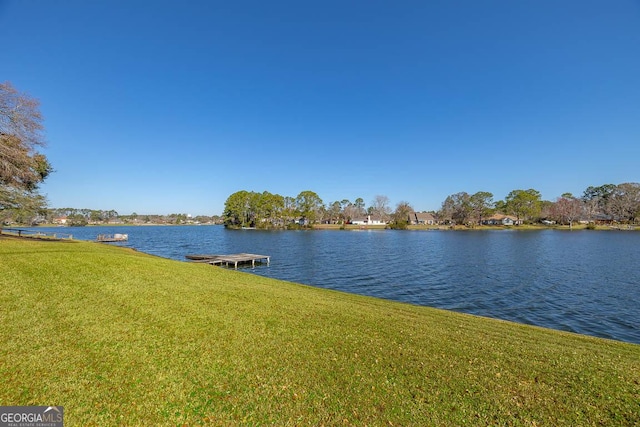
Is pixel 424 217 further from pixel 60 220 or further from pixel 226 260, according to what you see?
pixel 60 220

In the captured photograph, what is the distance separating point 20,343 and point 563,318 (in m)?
21.6

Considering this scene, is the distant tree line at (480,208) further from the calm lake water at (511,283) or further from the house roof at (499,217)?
the calm lake water at (511,283)

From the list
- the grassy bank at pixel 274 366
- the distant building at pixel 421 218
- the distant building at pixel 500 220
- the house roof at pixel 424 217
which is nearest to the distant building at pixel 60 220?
the distant building at pixel 421 218

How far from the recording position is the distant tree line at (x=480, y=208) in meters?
111

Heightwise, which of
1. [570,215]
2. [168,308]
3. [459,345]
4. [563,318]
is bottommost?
[563,318]

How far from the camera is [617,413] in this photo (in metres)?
4.64

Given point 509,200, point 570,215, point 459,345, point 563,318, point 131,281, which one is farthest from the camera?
point 509,200

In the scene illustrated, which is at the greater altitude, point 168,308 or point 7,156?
point 7,156

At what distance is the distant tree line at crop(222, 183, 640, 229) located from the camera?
364 feet

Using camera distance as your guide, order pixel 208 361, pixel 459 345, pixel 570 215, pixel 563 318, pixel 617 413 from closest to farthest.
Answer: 1. pixel 617 413
2. pixel 208 361
3. pixel 459 345
4. pixel 563 318
5. pixel 570 215

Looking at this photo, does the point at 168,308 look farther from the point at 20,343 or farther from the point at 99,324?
the point at 20,343

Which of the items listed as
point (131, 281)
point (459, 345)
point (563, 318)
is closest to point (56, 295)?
point (131, 281)

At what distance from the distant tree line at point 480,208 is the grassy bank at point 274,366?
116594 mm

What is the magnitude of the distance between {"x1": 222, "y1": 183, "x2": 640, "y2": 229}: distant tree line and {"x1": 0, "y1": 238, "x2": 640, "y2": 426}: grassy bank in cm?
11659
